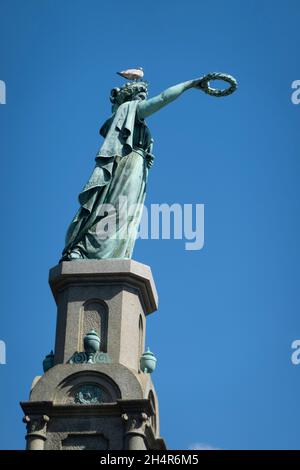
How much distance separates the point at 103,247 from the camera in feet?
100

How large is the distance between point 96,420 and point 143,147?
7318mm

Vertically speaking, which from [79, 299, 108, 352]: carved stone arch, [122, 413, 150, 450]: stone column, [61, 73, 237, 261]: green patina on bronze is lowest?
[122, 413, 150, 450]: stone column

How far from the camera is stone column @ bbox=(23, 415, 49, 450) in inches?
1107

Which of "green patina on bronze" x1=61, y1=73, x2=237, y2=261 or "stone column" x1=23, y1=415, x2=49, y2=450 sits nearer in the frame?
"stone column" x1=23, y1=415, x2=49, y2=450

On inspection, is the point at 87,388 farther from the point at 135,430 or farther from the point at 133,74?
the point at 133,74

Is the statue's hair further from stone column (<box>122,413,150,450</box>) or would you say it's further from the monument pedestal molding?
stone column (<box>122,413,150,450</box>)

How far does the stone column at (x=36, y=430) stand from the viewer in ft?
92.3

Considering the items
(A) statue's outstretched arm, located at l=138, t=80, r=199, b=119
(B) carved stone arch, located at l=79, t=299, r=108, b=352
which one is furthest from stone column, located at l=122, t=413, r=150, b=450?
(A) statue's outstretched arm, located at l=138, t=80, r=199, b=119

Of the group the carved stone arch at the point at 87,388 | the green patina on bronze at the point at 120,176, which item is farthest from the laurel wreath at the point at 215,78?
the carved stone arch at the point at 87,388

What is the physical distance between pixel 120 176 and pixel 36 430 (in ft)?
21.5

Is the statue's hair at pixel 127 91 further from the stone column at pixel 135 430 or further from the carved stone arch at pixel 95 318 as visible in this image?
the stone column at pixel 135 430

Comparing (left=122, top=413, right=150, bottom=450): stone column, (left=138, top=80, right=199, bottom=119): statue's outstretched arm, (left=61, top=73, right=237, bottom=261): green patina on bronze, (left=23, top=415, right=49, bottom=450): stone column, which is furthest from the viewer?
(left=138, top=80, right=199, bottom=119): statue's outstretched arm
